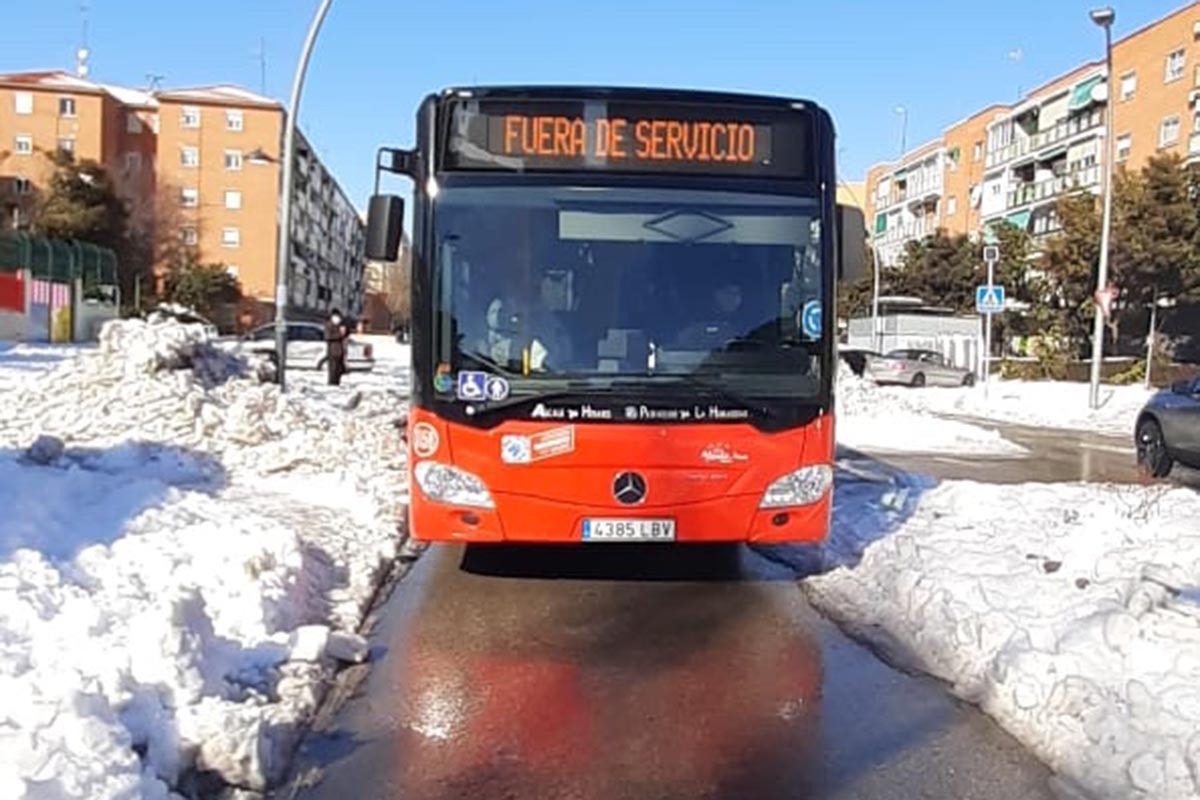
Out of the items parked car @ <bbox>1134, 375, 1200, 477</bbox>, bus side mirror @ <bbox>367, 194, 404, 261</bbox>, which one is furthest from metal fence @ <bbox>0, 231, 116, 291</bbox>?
parked car @ <bbox>1134, 375, 1200, 477</bbox>

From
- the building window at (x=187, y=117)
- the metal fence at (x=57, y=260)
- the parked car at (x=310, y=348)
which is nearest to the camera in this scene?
the metal fence at (x=57, y=260)

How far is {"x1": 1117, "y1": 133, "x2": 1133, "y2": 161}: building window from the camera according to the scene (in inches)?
2370

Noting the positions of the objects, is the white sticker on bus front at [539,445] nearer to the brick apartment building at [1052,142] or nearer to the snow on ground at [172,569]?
the snow on ground at [172,569]

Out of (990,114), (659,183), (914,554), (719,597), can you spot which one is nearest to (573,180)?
(659,183)

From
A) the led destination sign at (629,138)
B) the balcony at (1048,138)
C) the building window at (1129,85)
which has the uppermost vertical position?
the building window at (1129,85)

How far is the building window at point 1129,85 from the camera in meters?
59.6

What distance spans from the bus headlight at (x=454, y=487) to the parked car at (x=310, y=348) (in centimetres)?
2601

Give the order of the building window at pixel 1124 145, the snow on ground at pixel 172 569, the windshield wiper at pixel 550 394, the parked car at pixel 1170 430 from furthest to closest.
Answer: the building window at pixel 1124 145, the parked car at pixel 1170 430, the windshield wiper at pixel 550 394, the snow on ground at pixel 172 569

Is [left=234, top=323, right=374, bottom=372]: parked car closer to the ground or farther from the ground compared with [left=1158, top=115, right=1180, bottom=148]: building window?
closer to the ground

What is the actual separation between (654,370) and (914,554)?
2.50 meters

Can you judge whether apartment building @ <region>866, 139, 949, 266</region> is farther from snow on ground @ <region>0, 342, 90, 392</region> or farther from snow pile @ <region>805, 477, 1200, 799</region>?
snow pile @ <region>805, 477, 1200, 799</region>

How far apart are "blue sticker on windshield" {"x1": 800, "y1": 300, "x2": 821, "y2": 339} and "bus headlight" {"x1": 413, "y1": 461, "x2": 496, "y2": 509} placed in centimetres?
226

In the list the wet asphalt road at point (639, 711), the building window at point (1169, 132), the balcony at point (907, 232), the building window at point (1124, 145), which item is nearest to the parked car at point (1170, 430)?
the wet asphalt road at point (639, 711)

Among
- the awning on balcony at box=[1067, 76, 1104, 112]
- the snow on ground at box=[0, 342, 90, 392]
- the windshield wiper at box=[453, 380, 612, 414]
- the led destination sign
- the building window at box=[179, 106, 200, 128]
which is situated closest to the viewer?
the windshield wiper at box=[453, 380, 612, 414]
